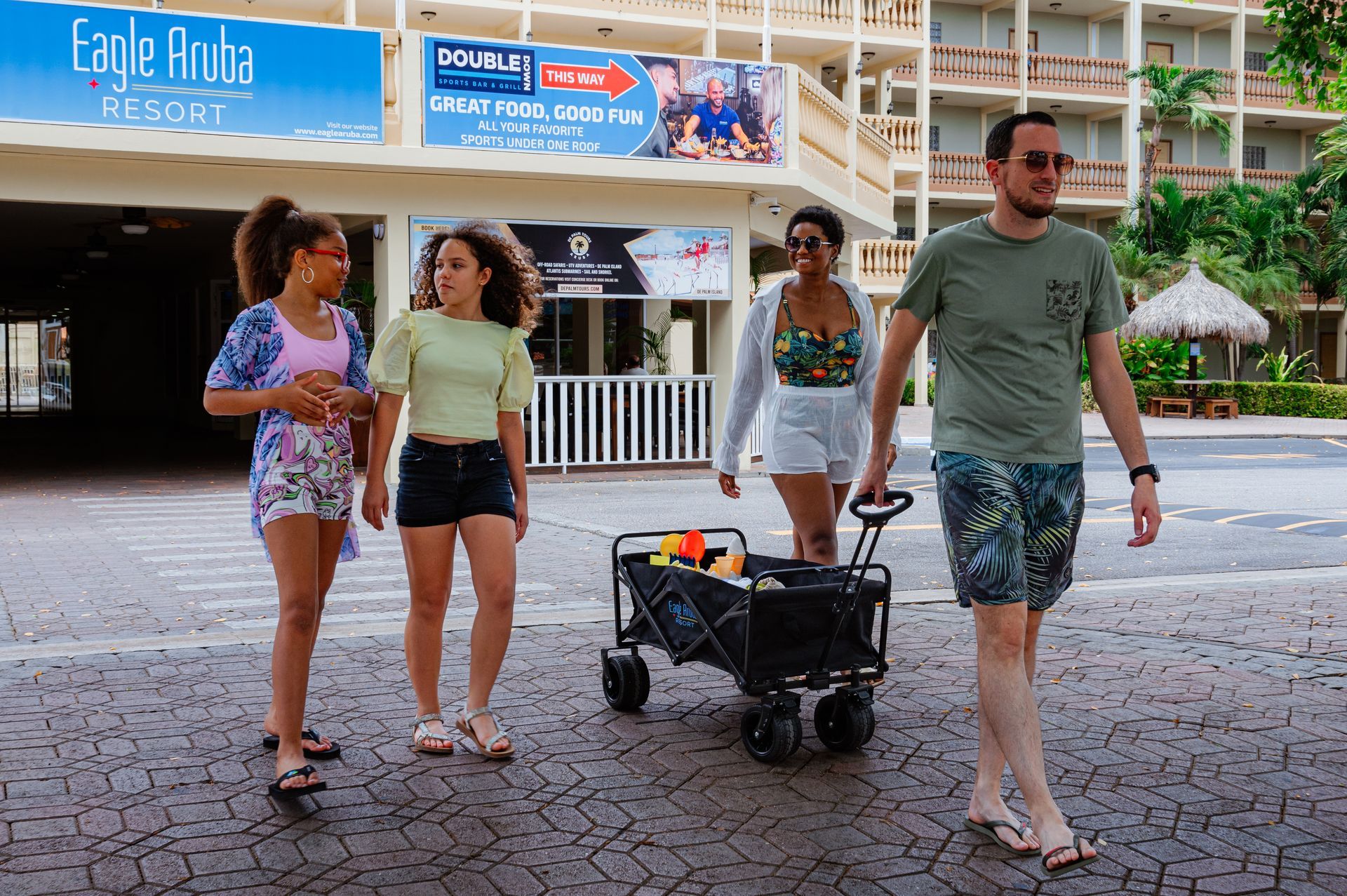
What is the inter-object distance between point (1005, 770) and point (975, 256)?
1.78 m

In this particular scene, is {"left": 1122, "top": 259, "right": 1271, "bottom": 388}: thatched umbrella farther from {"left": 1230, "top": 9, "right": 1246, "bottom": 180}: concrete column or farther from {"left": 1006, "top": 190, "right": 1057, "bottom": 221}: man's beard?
{"left": 1006, "top": 190, "right": 1057, "bottom": 221}: man's beard

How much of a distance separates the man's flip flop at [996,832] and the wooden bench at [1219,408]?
1157 inches

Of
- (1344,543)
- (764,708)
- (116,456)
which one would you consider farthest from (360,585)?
(116,456)

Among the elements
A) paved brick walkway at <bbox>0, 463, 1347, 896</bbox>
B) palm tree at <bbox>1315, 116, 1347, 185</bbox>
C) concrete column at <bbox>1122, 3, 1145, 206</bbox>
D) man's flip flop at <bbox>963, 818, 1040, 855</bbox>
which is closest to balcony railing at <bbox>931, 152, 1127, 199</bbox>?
concrete column at <bbox>1122, 3, 1145, 206</bbox>

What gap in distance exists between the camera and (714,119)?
54.4 ft

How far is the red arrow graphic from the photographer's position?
51.3 ft

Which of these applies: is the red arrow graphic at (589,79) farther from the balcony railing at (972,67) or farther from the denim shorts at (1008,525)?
the balcony railing at (972,67)

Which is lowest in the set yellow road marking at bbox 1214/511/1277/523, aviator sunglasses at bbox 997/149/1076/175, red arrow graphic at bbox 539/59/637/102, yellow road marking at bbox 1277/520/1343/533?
yellow road marking at bbox 1277/520/1343/533

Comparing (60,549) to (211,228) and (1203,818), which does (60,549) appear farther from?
(211,228)

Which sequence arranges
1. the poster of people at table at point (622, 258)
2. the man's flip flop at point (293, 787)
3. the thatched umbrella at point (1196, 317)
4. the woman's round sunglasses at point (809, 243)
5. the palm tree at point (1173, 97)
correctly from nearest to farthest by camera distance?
the man's flip flop at point (293, 787)
the woman's round sunglasses at point (809, 243)
the poster of people at table at point (622, 258)
the thatched umbrella at point (1196, 317)
the palm tree at point (1173, 97)

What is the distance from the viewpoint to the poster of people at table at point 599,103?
15328 mm

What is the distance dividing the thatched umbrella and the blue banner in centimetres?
2217

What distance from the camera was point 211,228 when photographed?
1955 centimetres

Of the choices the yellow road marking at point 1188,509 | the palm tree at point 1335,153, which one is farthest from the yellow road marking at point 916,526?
the palm tree at point 1335,153
